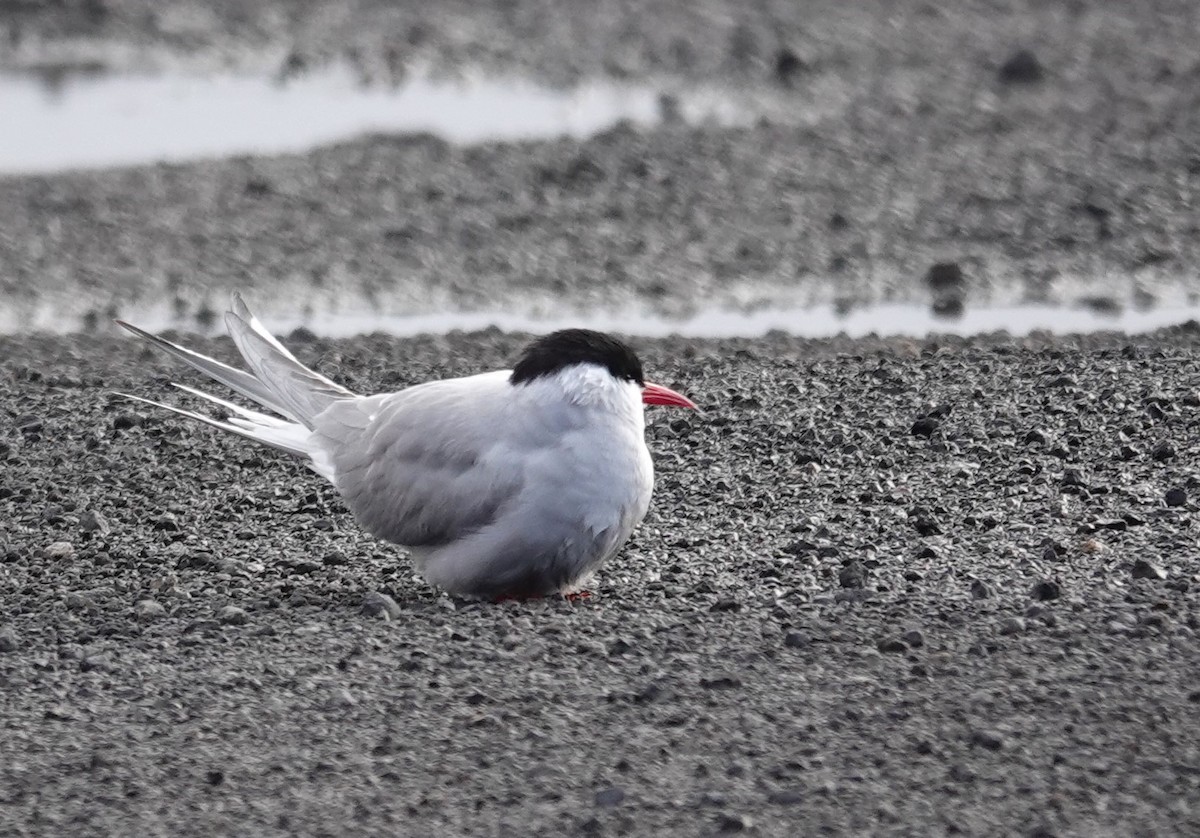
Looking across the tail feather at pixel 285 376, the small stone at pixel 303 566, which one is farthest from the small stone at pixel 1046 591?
the tail feather at pixel 285 376

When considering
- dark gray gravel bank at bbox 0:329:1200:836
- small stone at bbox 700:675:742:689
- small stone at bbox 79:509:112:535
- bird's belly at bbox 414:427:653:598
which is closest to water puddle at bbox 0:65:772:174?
dark gray gravel bank at bbox 0:329:1200:836

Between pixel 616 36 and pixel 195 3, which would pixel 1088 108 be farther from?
pixel 195 3

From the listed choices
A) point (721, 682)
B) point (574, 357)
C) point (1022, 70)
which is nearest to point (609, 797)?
point (721, 682)

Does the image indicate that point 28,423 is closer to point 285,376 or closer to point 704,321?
point 285,376

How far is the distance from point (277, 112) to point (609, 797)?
11.8m

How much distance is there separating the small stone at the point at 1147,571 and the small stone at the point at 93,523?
3634 mm

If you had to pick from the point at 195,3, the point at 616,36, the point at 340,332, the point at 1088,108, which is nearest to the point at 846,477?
the point at 340,332

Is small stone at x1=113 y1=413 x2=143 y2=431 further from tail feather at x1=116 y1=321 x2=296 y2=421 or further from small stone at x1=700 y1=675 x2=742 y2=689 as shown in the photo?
small stone at x1=700 y1=675 x2=742 y2=689

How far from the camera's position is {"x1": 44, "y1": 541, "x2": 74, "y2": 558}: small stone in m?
7.23

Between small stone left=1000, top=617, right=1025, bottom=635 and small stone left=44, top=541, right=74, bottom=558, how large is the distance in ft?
10.9

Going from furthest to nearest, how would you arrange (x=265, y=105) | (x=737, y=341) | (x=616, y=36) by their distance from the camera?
(x=616, y=36) < (x=265, y=105) < (x=737, y=341)

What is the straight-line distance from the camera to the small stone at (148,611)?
21.3ft

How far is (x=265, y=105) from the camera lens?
16.3 metres

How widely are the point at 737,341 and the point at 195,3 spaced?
11.1m
